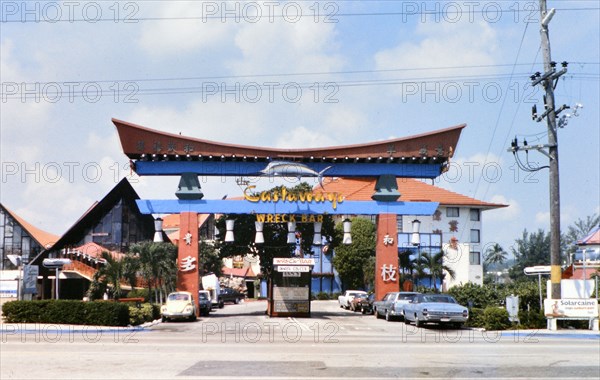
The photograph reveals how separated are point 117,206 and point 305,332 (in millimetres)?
44104

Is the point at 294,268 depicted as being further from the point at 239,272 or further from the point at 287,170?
the point at 239,272

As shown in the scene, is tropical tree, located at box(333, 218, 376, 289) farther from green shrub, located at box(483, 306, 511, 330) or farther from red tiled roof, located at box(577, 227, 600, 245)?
green shrub, located at box(483, 306, 511, 330)

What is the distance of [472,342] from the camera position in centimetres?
2217

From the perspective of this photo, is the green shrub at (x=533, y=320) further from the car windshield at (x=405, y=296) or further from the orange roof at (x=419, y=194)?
the orange roof at (x=419, y=194)

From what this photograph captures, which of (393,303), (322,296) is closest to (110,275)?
(393,303)

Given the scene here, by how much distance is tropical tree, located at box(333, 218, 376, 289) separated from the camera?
81.5 meters

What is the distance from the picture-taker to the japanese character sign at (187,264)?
3997 centimetres

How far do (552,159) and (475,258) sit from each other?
5387 cm

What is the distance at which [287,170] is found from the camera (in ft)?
131

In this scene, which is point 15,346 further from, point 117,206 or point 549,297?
point 117,206

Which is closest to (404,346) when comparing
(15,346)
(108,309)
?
(15,346)

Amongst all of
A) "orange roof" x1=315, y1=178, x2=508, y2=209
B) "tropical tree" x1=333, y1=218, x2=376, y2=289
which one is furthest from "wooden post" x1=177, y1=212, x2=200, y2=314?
"tropical tree" x1=333, y1=218, x2=376, y2=289

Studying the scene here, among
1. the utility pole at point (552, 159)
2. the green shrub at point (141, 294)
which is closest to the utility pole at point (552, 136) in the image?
the utility pole at point (552, 159)

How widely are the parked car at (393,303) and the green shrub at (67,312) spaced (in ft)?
44.6
